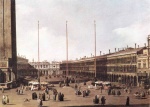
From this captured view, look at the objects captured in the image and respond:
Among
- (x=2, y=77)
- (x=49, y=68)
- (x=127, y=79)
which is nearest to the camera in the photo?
(x=2, y=77)

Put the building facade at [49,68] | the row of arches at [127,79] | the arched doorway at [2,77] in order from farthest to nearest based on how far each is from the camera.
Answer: the building facade at [49,68] < the arched doorway at [2,77] < the row of arches at [127,79]

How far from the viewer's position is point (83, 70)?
4139 inches

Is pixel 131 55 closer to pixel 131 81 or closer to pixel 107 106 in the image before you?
pixel 131 81

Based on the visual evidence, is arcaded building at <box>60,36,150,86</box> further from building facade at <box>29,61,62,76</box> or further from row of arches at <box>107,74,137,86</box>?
building facade at <box>29,61,62,76</box>

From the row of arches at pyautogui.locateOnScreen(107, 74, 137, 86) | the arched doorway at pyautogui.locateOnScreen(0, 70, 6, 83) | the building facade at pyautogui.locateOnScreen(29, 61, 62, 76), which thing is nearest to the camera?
the row of arches at pyautogui.locateOnScreen(107, 74, 137, 86)

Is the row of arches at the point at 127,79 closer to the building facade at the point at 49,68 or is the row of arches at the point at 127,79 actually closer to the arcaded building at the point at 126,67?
the arcaded building at the point at 126,67

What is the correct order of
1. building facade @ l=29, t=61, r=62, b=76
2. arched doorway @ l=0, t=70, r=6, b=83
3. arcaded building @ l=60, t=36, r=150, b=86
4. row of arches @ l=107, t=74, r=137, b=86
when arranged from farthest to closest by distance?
building facade @ l=29, t=61, r=62, b=76 < arched doorway @ l=0, t=70, r=6, b=83 < row of arches @ l=107, t=74, r=137, b=86 < arcaded building @ l=60, t=36, r=150, b=86

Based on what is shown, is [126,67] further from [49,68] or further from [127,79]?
[49,68]

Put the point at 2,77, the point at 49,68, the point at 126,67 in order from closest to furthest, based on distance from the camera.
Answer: the point at 2,77 → the point at 126,67 → the point at 49,68

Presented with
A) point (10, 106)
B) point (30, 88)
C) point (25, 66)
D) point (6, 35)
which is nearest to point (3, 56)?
point (6, 35)

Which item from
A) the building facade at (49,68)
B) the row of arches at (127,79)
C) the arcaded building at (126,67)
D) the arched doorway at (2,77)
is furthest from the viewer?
the building facade at (49,68)

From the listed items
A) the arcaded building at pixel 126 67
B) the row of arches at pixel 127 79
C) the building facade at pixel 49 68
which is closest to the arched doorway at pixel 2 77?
the arcaded building at pixel 126 67

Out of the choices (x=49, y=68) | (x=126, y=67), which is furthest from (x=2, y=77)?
(x=49, y=68)

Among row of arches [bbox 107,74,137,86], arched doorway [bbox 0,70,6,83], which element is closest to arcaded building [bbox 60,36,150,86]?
row of arches [bbox 107,74,137,86]
